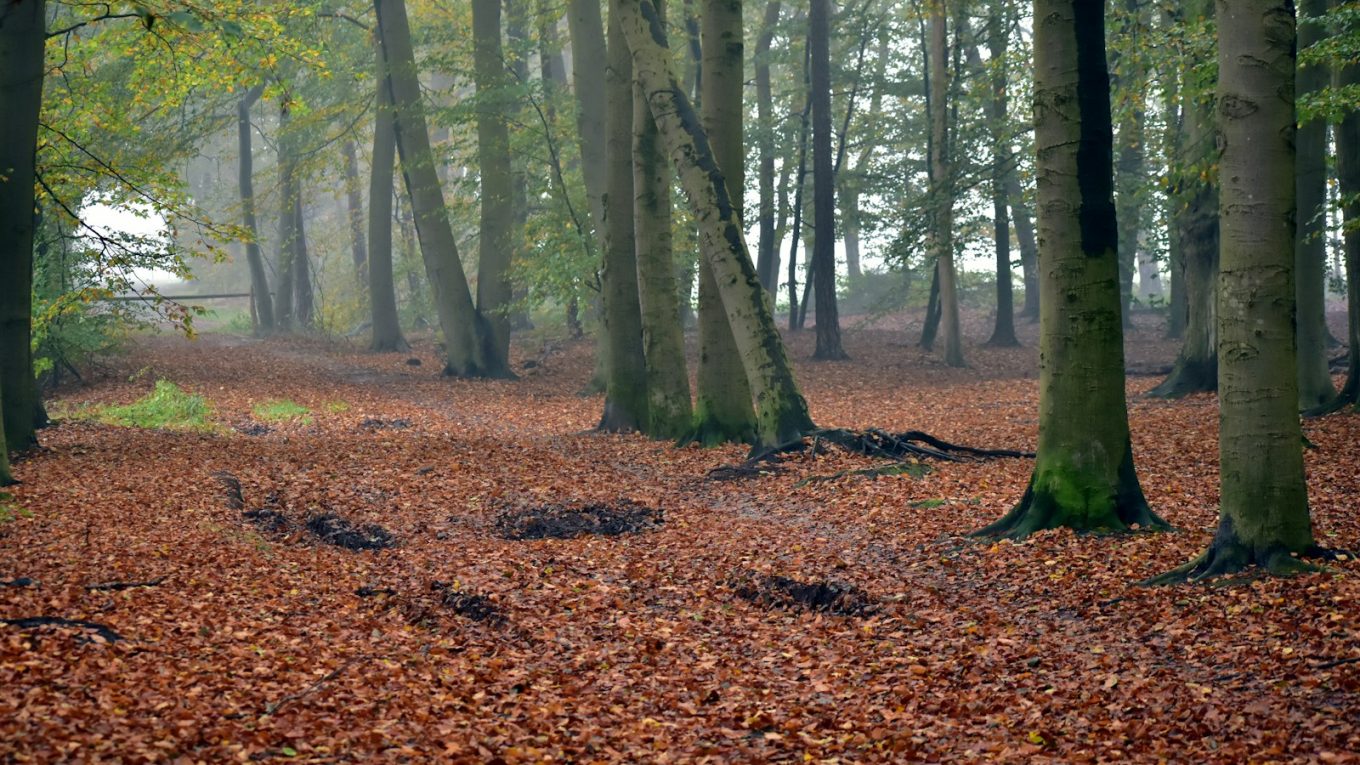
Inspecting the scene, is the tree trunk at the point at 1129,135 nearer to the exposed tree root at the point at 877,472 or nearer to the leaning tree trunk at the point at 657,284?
the exposed tree root at the point at 877,472

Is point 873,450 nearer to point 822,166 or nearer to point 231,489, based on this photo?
point 231,489

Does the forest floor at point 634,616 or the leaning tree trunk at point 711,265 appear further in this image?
the leaning tree trunk at point 711,265

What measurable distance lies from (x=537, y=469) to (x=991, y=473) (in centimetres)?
504

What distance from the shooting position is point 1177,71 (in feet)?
48.5

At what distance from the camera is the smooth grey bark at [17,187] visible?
1140cm

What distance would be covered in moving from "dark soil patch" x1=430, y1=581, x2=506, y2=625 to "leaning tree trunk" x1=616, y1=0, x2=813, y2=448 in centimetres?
564

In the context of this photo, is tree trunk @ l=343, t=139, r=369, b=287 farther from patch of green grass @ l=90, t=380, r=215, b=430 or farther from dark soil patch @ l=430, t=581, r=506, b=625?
dark soil patch @ l=430, t=581, r=506, b=625

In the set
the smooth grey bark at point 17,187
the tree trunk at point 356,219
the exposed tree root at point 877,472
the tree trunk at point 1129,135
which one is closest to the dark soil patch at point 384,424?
the smooth grey bark at point 17,187

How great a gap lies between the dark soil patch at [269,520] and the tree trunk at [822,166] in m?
17.3

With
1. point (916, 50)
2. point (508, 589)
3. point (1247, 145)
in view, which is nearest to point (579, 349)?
point (916, 50)

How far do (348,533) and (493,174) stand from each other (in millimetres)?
14078

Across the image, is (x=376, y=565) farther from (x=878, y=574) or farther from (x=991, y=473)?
(x=991, y=473)

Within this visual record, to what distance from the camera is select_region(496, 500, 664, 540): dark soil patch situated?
33.3 feet

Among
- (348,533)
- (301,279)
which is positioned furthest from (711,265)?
(301,279)
